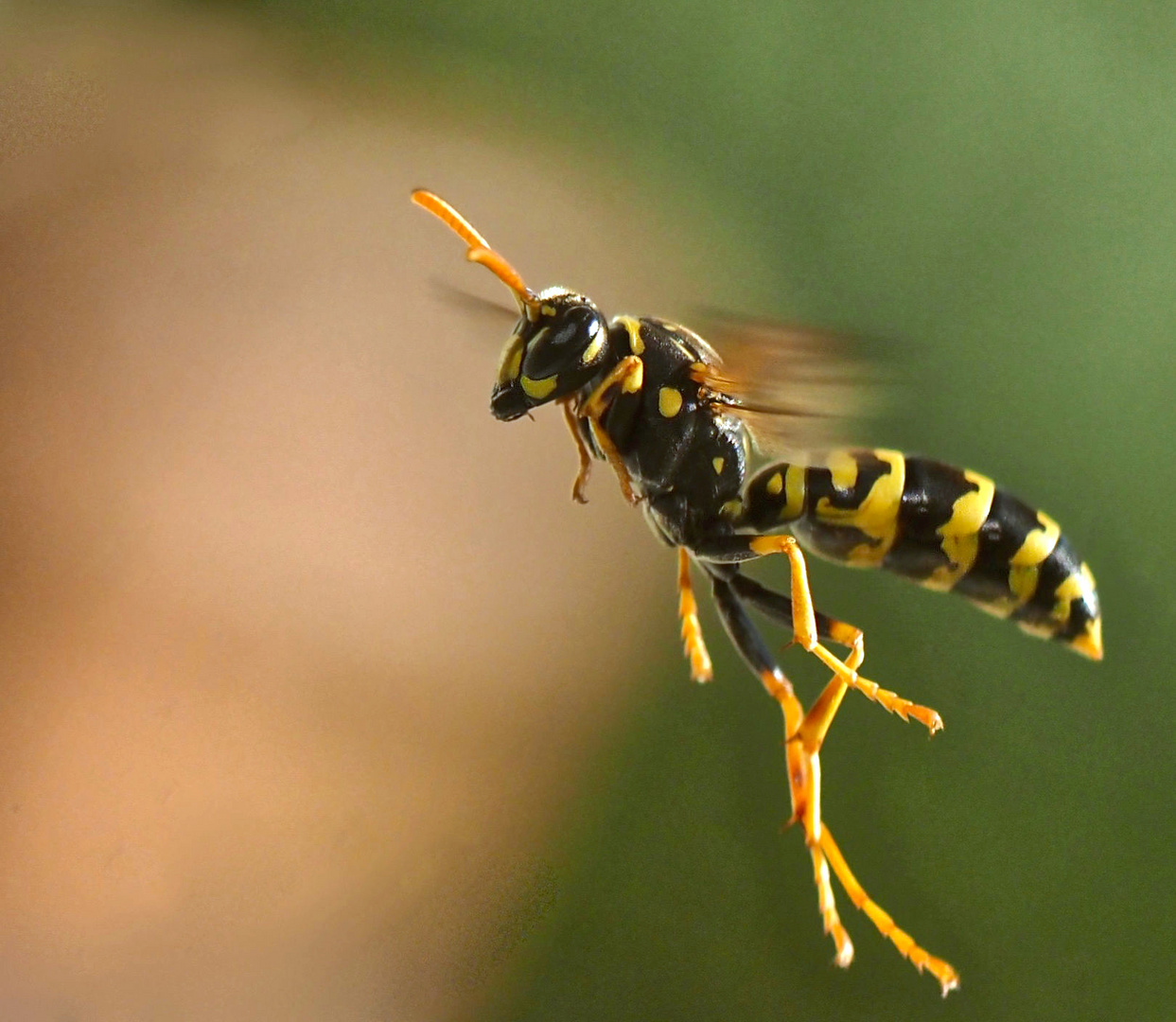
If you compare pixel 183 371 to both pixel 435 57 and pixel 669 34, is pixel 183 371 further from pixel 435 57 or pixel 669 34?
pixel 669 34

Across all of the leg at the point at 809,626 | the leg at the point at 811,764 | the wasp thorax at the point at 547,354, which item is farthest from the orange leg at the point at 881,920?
the wasp thorax at the point at 547,354

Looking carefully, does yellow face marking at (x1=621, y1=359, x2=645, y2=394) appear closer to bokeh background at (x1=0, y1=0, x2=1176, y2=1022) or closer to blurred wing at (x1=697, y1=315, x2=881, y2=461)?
blurred wing at (x1=697, y1=315, x2=881, y2=461)

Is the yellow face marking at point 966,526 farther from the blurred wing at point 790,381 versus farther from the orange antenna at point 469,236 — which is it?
the orange antenna at point 469,236

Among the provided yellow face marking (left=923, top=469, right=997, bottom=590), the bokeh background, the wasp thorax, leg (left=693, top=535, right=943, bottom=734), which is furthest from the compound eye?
the bokeh background

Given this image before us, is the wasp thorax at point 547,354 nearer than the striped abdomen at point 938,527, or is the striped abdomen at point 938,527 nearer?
the wasp thorax at point 547,354

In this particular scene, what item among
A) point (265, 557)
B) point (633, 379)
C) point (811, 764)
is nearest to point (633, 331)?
point (633, 379)

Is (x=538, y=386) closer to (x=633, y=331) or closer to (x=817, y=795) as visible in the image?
(x=633, y=331)
